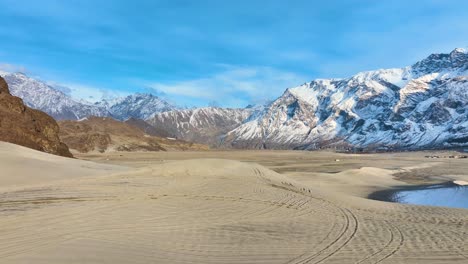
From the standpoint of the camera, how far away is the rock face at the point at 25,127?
41812 millimetres

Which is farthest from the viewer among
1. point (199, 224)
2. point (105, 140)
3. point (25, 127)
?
point (105, 140)

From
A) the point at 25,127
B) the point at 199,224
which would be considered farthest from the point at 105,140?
the point at 199,224

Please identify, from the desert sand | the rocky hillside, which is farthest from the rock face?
the rocky hillside

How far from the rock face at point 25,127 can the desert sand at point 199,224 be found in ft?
67.2

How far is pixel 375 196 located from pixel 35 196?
26.2 metres

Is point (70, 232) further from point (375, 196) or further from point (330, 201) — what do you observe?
point (375, 196)

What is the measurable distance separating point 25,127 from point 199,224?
125ft

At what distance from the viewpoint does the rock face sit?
1646 inches

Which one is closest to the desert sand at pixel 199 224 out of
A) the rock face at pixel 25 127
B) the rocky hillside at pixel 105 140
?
the rock face at pixel 25 127

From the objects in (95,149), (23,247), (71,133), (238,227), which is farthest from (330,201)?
(71,133)

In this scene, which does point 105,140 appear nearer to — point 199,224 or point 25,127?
point 25,127

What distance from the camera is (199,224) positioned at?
13.3 meters

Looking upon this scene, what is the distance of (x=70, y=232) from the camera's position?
10.7 meters

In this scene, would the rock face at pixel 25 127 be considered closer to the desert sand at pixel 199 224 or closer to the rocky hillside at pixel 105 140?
the desert sand at pixel 199 224
